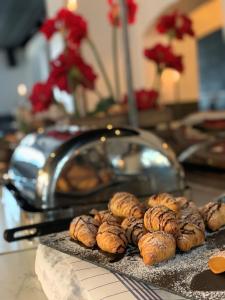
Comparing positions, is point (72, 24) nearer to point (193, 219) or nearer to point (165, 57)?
point (165, 57)

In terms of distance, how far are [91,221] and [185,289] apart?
160mm

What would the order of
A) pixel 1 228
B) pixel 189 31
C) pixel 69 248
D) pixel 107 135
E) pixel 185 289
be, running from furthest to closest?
pixel 189 31, pixel 107 135, pixel 1 228, pixel 69 248, pixel 185 289

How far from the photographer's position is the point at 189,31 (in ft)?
4.70

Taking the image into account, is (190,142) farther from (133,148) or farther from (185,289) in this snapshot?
(185,289)

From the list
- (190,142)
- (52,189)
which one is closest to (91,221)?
(52,189)

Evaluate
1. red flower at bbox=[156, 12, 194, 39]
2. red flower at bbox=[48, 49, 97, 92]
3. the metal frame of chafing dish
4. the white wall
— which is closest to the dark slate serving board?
the metal frame of chafing dish

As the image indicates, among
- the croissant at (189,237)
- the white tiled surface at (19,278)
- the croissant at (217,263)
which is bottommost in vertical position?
the white tiled surface at (19,278)

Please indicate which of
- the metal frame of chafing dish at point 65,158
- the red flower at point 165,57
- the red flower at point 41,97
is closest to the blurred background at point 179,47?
Answer: the red flower at point 165,57

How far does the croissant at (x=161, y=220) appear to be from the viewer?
511mm

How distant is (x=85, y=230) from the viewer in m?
0.56

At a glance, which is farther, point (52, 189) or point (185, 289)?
point (52, 189)

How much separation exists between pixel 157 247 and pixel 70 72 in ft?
2.98

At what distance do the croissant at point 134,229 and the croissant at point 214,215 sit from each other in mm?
87

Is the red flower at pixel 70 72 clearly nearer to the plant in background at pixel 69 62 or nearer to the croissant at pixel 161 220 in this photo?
the plant in background at pixel 69 62
